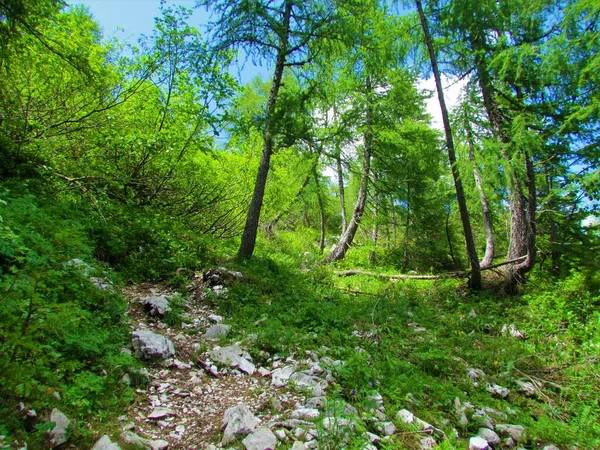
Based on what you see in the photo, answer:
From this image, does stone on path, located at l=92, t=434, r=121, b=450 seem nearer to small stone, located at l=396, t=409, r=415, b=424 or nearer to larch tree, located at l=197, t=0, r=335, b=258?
small stone, located at l=396, t=409, r=415, b=424

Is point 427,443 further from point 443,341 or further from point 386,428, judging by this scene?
point 443,341

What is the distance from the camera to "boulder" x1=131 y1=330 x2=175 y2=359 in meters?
3.98

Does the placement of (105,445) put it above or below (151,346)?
below

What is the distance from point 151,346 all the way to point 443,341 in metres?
5.04

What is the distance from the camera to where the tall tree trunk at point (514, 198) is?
8.12 meters

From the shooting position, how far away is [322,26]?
8398 mm

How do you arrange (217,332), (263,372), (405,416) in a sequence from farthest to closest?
(217,332), (263,372), (405,416)

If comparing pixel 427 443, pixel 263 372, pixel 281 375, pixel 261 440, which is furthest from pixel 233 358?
pixel 427 443

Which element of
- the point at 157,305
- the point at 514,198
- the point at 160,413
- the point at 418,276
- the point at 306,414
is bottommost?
the point at 160,413

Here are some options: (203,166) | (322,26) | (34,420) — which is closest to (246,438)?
(34,420)

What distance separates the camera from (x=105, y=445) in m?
2.42

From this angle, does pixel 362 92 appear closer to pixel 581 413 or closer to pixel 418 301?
pixel 418 301

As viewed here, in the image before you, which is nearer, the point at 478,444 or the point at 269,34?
the point at 478,444

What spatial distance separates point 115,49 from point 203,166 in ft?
11.9
